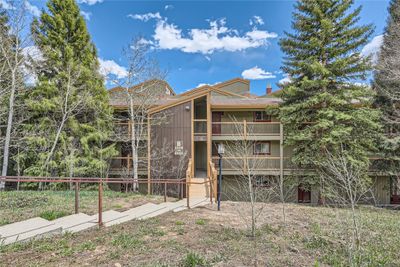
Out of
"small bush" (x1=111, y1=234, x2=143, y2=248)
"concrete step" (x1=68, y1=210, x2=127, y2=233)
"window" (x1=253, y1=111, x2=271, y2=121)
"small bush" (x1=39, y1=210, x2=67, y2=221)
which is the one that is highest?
"window" (x1=253, y1=111, x2=271, y2=121)

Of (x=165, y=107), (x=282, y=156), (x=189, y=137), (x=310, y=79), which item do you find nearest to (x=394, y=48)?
(x=310, y=79)

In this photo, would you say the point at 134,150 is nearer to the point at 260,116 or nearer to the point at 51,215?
the point at 51,215

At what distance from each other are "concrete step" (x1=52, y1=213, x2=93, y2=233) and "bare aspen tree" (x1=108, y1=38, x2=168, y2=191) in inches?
257

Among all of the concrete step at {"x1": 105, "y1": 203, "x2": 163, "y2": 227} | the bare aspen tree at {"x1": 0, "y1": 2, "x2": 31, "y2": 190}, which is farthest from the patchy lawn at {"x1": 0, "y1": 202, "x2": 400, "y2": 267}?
the bare aspen tree at {"x1": 0, "y1": 2, "x2": 31, "y2": 190}

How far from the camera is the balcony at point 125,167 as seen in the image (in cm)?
1302

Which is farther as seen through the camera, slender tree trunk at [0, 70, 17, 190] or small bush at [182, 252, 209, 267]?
slender tree trunk at [0, 70, 17, 190]

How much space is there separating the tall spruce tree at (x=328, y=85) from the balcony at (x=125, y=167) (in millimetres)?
8505

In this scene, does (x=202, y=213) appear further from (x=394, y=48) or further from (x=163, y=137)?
(x=394, y=48)

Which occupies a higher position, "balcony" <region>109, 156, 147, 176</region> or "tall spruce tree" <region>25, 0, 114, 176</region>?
"tall spruce tree" <region>25, 0, 114, 176</region>

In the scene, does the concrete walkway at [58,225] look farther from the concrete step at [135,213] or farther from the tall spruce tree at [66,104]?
the tall spruce tree at [66,104]

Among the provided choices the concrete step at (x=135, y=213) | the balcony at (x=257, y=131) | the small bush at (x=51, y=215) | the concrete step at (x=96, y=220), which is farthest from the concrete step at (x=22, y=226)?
the balcony at (x=257, y=131)

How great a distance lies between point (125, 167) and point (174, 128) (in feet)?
13.3

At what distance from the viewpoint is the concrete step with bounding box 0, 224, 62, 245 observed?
13.4 feet

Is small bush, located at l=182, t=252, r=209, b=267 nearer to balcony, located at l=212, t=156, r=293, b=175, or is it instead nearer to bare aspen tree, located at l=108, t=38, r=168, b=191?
bare aspen tree, located at l=108, t=38, r=168, b=191
